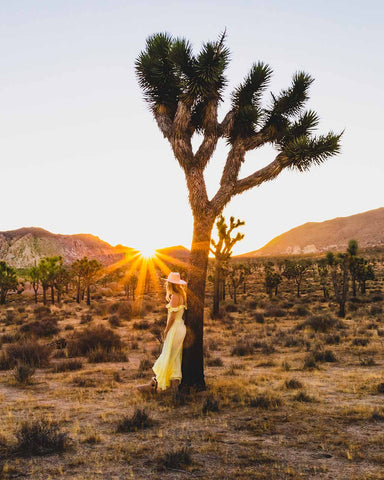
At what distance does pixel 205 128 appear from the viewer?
345 inches

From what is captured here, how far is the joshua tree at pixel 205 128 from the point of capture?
8.21 meters

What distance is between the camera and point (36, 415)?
253 inches

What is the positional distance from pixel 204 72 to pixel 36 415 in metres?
7.46

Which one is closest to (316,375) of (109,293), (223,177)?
(223,177)

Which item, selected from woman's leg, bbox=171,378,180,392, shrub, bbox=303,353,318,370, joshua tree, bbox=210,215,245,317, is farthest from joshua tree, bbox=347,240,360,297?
woman's leg, bbox=171,378,180,392

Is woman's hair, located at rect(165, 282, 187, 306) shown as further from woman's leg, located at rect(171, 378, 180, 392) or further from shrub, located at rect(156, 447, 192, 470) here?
shrub, located at rect(156, 447, 192, 470)

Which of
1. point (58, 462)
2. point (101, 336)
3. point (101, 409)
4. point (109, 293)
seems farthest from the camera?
point (109, 293)

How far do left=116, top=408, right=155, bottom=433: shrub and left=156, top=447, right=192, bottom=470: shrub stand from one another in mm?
1224

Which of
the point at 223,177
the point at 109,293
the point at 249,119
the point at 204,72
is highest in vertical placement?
the point at 204,72

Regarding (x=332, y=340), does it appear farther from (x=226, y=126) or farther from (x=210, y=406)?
(x=226, y=126)

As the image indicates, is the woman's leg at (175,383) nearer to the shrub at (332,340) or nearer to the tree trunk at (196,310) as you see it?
the tree trunk at (196,310)

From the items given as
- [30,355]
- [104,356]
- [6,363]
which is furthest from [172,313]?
[6,363]

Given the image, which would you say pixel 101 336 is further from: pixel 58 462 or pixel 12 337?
pixel 58 462

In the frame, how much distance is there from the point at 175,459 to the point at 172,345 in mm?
3058
